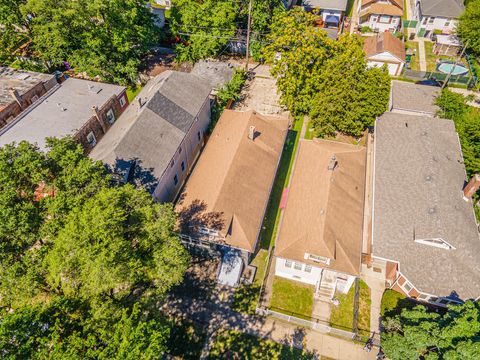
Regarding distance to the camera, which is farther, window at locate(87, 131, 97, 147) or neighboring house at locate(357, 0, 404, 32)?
neighboring house at locate(357, 0, 404, 32)

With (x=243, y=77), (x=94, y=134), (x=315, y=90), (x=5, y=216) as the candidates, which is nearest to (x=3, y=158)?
(x=5, y=216)

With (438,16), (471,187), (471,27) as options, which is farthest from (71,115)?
(438,16)

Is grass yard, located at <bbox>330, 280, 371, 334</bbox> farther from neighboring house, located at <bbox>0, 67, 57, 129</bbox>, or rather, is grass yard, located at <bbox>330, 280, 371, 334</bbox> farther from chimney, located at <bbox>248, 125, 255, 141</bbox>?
neighboring house, located at <bbox>0, 67, 57, 129</bbox>

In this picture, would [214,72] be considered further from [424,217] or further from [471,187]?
[471,187]

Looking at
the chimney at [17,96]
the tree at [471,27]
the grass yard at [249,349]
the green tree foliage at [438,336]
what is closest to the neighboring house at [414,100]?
the tree at [471,27]

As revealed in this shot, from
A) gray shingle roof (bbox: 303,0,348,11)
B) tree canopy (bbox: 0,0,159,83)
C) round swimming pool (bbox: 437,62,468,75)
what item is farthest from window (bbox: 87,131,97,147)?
round swimming pool (bbox: 437,62,468,75)
